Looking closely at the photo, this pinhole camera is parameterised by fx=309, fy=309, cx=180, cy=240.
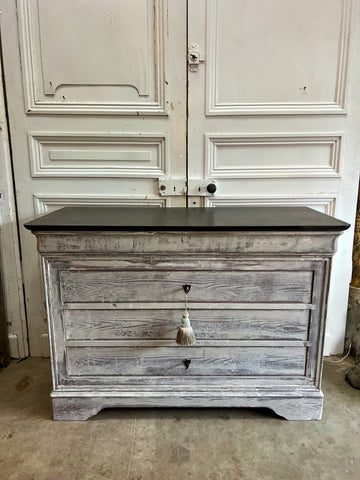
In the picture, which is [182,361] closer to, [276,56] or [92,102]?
[92,102]

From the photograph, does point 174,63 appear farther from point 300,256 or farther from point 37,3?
point 300,256

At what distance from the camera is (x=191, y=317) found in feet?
4.49

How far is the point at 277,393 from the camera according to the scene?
1402 millimetres

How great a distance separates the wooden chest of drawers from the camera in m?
1.28

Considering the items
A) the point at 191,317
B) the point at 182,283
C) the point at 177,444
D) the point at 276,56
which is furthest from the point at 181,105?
the point at 177,444

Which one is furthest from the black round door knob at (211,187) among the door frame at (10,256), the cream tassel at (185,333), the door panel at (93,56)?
the door frame at (10,256)

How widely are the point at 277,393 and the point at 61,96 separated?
189 centimetres

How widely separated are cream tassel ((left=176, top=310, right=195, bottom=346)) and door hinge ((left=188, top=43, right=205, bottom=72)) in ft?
4.32

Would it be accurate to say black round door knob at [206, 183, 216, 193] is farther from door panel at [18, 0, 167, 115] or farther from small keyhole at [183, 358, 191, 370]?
small keyhole at [183, 358, 191, 370]

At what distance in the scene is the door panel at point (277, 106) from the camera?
1.64 meters

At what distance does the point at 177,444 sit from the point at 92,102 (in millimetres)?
1751

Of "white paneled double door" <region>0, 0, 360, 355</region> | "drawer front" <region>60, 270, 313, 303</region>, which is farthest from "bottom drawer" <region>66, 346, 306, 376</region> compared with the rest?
"white paneled double door" <region>0, 0, 360, 355</region>

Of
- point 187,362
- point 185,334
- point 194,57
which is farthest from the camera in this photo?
point 194,57

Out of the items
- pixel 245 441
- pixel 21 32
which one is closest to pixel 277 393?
pixel 245 441
